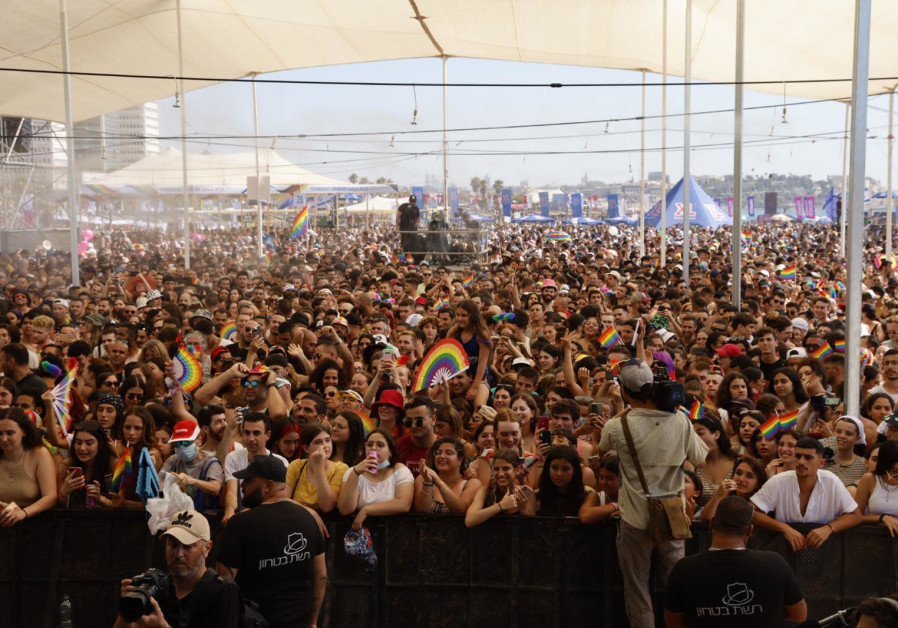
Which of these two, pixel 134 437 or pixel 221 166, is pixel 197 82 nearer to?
pixel 221 166

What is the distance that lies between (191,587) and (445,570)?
205 cm

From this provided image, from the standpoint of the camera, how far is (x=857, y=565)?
18.9 feet

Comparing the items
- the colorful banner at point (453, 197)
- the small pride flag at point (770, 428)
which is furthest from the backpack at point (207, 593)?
the colorful banner at point (453, 197)

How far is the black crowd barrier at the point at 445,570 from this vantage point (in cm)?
577

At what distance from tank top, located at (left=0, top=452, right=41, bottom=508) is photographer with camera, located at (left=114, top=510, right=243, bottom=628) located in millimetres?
2414

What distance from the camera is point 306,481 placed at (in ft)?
20.3

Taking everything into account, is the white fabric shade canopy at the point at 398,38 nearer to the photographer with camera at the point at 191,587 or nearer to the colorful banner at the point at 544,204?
the photographer with camera at the point at 191,587

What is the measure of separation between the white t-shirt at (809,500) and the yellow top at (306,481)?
233 cm

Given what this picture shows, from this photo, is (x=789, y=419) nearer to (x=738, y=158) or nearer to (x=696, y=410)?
(x=696, y=410)

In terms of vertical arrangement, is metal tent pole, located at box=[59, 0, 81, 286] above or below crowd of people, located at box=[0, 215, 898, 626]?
above

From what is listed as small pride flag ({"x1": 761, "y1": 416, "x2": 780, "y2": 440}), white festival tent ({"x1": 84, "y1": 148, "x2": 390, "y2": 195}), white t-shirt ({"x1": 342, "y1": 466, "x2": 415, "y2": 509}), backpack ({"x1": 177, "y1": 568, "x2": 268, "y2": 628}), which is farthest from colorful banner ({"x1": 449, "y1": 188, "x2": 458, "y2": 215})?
backpack ({"x1": 177, "y1": 568, "x2": 268, "y2": 628})

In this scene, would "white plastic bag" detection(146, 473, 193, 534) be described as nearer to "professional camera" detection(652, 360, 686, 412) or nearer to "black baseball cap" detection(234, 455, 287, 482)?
"black baseball cap" detection(234, 455, 287, 482)

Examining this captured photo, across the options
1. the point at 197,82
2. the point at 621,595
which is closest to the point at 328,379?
the point at 621,595

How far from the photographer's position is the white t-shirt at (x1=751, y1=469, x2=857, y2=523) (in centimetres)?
586
